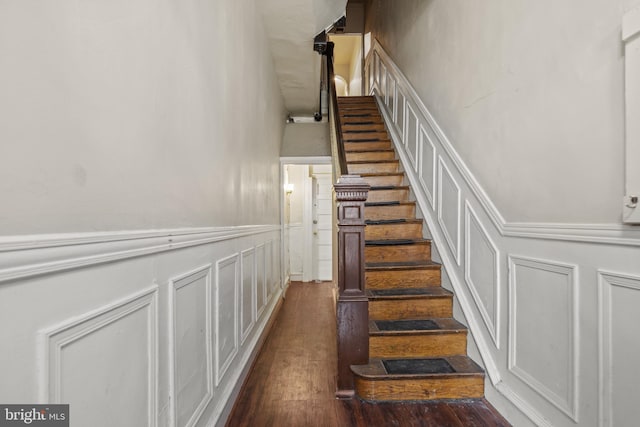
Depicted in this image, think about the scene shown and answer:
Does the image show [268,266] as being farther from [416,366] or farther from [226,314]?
[416,366]

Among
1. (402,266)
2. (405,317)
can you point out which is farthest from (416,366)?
(402,266)

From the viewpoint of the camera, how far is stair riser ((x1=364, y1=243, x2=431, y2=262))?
8.87 ft

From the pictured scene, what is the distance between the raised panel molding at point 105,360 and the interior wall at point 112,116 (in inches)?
8.0

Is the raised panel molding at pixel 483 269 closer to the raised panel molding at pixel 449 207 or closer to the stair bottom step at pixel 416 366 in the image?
the raised panel molding at pixel 449 207

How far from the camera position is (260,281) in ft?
9.34

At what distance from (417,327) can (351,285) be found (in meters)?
0.56

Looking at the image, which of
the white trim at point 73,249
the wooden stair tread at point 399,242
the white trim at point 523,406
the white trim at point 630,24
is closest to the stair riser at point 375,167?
the wooden stair tread at point 399,242

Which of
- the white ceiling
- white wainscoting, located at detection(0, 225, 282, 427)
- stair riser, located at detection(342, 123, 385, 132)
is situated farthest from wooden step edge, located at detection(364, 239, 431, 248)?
stair riser, located at detection(342, 123, 385, 132)

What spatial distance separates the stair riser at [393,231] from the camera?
9.49ft

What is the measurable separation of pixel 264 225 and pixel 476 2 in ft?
7.66

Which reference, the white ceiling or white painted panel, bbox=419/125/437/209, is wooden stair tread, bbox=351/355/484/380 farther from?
the white ceiling

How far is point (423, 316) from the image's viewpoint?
7.56ft

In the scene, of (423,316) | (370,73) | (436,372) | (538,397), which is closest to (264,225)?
(423,316)

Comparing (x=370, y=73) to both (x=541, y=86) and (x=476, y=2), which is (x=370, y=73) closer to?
(x=476, y=2)
